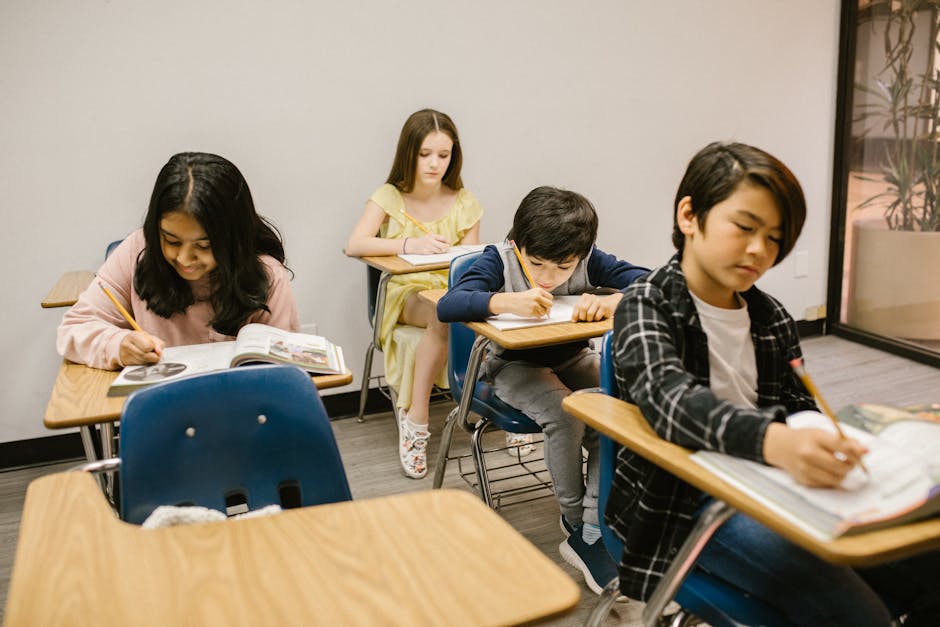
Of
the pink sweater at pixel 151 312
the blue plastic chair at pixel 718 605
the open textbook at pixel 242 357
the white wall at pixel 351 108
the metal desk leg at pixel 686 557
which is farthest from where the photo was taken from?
the white wall at pixel 351 108

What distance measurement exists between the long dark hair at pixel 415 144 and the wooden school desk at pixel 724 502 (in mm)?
1929

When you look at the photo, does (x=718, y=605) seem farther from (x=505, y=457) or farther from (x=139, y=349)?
(x=505, y=457)

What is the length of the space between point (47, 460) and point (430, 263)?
1.63 metres

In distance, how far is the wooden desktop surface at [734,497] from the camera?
891 millimetres

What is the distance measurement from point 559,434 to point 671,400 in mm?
842

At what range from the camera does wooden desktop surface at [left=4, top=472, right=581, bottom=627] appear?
0.82m

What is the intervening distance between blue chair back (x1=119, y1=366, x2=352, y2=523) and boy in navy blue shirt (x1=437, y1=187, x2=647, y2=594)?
77 cm

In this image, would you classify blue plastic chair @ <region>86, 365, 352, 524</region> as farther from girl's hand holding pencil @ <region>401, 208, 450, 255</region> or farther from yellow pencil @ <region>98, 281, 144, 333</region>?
girl's hand holding pencil @ <region>401, 208, 450, 255</region>

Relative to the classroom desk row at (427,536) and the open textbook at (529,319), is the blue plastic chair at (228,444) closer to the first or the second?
the classroom desk row at (427,536)

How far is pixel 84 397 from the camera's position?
5.11ft

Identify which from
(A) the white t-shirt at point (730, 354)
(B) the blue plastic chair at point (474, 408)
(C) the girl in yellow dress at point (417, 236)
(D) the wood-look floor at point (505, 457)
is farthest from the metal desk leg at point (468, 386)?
(A) the white t-shirt at point (730, 354)

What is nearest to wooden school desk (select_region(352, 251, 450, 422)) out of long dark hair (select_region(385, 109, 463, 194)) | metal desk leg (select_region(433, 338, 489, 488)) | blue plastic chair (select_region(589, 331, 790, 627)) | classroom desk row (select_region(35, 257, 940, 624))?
long dark hair (select_region(385, 109, 463, 194))

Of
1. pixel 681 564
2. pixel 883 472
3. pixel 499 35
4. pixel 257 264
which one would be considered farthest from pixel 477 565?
pixel 499 35

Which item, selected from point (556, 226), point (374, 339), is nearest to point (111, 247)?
point (374, 339)
